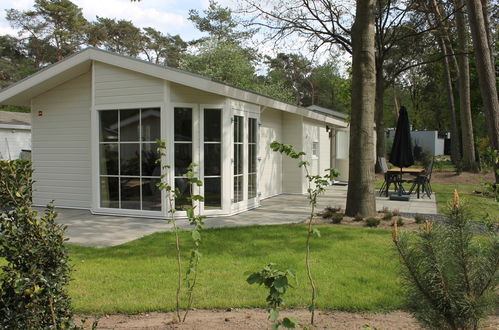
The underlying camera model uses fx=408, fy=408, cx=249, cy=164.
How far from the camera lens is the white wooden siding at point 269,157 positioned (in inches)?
453

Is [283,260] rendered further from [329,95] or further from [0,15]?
[329,95]

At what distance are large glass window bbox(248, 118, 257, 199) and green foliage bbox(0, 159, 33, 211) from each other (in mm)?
7444

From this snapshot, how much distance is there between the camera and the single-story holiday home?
819cm

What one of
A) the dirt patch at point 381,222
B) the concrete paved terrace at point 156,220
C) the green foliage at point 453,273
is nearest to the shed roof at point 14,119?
the concrete paved terrace at point 156,220

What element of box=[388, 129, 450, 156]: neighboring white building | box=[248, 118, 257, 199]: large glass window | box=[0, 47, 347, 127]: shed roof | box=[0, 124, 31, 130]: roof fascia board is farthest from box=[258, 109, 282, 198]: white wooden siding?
box=[388, 129, 450, 156]: neighboring white building

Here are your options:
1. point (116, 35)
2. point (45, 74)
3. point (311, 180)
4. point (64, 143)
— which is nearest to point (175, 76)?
point (45, 74)

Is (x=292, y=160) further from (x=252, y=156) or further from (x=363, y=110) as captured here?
(x=363, y=110)

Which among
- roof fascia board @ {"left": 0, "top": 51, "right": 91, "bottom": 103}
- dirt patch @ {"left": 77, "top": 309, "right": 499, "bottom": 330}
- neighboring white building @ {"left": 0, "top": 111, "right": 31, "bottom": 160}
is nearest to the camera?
dirt patch @ {"left": 77, "top": 309, "right": 499, "bottom": 330}

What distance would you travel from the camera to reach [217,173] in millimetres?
8555

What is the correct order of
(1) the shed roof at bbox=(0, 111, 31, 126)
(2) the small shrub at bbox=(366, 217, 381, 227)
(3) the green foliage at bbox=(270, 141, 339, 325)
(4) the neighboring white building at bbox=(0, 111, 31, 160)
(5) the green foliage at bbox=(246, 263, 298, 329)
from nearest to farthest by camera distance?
(5) the green foliage at bbox=(246, 263, 298, 329) → (3) the green foliage at bbox=(270, 141, 339, 325) → (2) the small shrub at bbox=(366, 217, 381, 227) → (4) the neighboring white building at bbox=(0, 111, 31, 160) → (1) the shed roof at bbox=(0, 111, 31, 126)

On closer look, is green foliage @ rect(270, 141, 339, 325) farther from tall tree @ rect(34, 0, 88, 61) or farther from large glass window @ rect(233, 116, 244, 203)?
tall tree @ rect(34, 0, 88, 61)

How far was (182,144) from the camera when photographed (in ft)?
27.0

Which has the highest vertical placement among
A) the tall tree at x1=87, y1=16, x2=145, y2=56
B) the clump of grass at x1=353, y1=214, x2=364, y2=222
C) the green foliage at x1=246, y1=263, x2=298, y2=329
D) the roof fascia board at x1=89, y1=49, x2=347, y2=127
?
the tall tree at x1=87, y1=16, x2=145, y2=56

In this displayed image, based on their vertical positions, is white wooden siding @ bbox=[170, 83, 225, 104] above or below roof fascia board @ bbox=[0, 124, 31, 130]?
below
